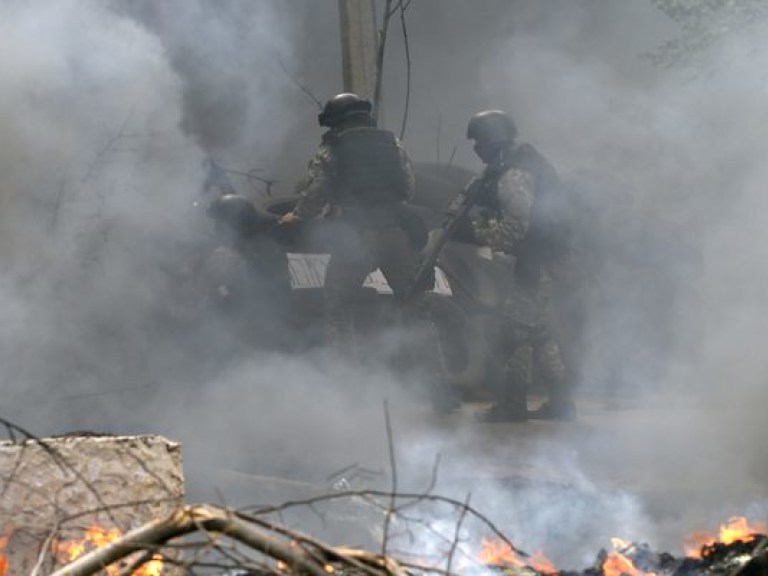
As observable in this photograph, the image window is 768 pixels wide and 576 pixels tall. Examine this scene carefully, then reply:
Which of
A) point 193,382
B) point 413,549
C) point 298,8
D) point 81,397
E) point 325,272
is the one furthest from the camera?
point 298,8

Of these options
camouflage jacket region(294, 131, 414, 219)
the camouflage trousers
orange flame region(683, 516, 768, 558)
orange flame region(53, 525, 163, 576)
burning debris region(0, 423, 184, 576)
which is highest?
camouflage jacket region(294, 131, 414, 219)

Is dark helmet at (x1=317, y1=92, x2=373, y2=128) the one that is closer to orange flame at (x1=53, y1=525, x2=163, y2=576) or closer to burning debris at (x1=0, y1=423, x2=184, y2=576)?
burning debris at (x1=0, y1=423, x2=184, y2=576)

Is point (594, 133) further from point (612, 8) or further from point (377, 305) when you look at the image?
point (377, 305)

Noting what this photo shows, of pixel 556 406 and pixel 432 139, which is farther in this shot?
pixel 432 139

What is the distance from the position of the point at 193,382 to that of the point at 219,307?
74 cm

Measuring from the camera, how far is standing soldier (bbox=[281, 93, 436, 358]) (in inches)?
357

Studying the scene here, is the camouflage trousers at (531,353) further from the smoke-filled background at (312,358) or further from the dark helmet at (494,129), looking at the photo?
the dark helmet at (494,129)

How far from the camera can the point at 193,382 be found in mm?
8781

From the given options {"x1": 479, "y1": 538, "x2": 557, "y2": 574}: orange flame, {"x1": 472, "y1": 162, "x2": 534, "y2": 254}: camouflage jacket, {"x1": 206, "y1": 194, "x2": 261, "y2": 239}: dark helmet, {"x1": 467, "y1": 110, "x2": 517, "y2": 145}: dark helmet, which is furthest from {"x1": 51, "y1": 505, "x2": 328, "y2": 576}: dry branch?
{"x1": 206, "y1": 194, "x2": 261, "y2": 239}: dark helmet

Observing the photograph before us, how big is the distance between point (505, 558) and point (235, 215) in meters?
5.09

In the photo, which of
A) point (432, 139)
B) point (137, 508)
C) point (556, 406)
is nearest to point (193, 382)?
point (556, 406)

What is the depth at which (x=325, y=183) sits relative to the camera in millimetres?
9164

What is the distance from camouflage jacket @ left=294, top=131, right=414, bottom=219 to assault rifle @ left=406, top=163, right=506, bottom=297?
366mm

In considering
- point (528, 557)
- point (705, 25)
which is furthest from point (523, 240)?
point (705, 25)
